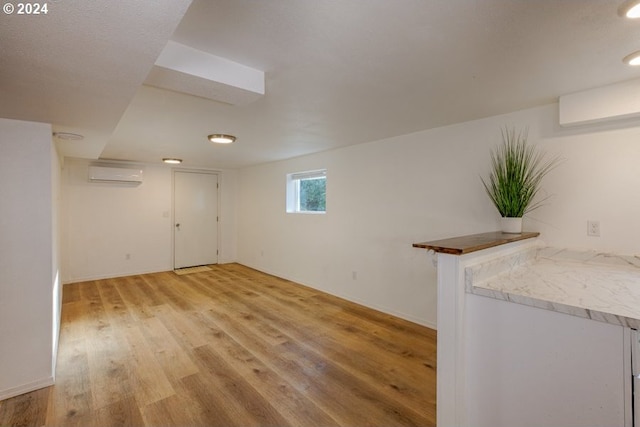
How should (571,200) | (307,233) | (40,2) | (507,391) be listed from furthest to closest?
(307,233) < (571,200) < (507,391) < (40,2)

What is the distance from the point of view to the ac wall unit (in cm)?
495

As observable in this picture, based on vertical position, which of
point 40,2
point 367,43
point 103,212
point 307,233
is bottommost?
point 307,233

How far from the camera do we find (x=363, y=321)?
11.0ft

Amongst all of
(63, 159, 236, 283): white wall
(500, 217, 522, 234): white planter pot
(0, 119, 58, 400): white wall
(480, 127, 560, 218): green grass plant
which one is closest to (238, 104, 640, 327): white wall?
(480, 127, 560, 218): green grass plant

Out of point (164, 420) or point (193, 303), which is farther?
point (193, 303)

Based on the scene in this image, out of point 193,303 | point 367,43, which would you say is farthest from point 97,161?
point 367,43

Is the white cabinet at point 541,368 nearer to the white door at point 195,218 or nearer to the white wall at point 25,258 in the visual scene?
the white wall at point 25,258

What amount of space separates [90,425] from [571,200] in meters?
3.70

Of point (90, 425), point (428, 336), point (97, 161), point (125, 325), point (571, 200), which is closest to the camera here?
point (90, 425)

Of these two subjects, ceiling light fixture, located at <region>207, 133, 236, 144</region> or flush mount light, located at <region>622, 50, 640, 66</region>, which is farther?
ceiling light fixture, located at <region>207, 133, 236, 144</region>

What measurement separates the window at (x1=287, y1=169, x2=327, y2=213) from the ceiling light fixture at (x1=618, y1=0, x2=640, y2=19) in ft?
11.4

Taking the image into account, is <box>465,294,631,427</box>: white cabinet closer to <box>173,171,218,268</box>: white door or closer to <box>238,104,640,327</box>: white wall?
<box>238,104,640,327</box>: white wall

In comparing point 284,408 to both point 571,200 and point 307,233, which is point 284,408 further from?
point 307,233

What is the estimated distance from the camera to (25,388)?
2135 millimetres
